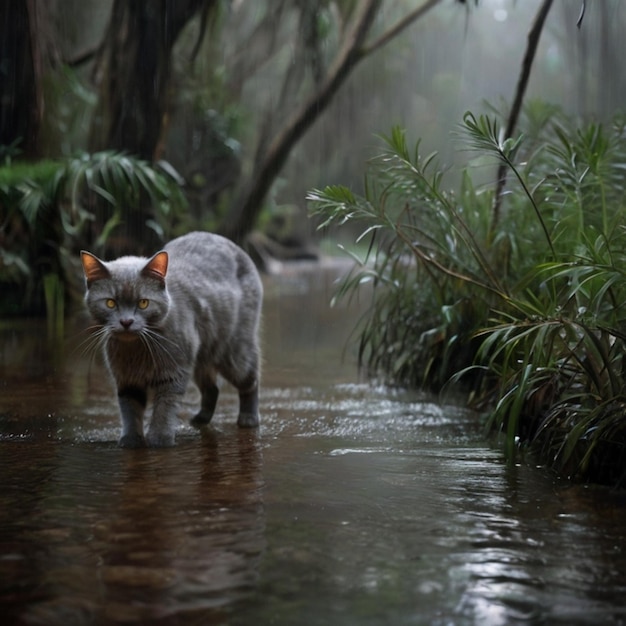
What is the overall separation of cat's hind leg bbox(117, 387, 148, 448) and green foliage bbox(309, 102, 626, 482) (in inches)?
48.6

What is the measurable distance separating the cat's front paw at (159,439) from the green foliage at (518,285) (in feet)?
3.93

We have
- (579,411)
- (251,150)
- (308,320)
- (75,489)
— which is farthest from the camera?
(251,150)

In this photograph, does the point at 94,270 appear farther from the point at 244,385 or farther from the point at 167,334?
the point at 244,385

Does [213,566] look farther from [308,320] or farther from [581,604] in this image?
[308,320]

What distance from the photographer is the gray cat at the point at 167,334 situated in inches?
155

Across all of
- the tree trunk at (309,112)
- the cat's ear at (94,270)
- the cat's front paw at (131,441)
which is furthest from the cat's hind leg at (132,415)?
the tree trunk at (309,112)

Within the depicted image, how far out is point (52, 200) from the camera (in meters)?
8.23

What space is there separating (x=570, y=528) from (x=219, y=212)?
45.1 ft

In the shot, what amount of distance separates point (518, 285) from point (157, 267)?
1701 millimetres

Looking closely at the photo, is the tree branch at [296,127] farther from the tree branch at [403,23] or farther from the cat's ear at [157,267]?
the cat's ear at [157,267]

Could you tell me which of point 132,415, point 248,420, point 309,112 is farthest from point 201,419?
point 309,112

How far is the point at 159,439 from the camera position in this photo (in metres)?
3.95

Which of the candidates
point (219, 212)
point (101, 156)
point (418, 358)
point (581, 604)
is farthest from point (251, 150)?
point (581, 604)

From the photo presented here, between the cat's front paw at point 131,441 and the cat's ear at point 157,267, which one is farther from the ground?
the cat's ear at point 157,267
